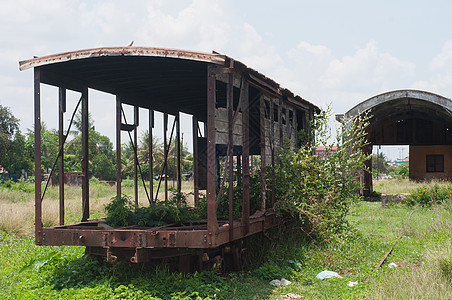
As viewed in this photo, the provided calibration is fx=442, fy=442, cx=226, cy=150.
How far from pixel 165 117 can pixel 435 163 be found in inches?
950

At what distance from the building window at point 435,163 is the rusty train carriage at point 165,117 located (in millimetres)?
22159

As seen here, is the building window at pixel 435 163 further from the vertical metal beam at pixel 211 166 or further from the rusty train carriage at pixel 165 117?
the vertical metal beam at pixel 211 166

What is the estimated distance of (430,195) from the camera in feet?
58.7

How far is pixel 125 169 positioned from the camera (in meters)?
48.7

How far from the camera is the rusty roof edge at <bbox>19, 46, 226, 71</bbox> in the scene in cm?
652

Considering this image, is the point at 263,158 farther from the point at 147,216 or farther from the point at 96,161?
the point at 96,161

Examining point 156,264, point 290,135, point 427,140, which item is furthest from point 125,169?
point 156,264

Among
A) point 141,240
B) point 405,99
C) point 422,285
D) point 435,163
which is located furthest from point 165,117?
point 435,163

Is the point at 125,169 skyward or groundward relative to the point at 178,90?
groundward

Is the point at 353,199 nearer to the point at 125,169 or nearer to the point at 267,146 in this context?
the point at 267,146

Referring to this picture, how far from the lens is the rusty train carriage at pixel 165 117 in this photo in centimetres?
650

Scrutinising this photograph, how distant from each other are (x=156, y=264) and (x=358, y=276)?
346 centimetres

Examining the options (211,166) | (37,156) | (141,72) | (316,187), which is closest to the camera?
(211,166)

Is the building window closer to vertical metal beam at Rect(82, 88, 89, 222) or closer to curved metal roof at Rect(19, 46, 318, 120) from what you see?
curved metal roof at Rect(19, 46, 318, 120)
